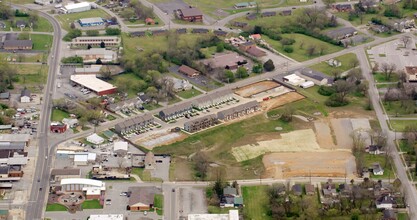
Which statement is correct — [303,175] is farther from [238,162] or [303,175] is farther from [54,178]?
[54,178]

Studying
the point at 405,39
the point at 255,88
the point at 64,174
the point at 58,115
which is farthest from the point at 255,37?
the point at 64,174

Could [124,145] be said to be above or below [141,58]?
below

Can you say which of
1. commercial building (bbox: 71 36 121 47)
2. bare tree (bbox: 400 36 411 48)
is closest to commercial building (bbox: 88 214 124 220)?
commercial building (bbox: 71 36 121 47)

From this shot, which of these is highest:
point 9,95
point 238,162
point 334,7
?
point 334,7

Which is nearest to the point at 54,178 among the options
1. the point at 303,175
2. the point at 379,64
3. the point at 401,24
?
the point at 303,175

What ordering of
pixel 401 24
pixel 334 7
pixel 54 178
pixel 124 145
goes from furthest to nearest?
pixel 334 7 < pixel 401 24 < pixel 124 145 < pixel 54 178

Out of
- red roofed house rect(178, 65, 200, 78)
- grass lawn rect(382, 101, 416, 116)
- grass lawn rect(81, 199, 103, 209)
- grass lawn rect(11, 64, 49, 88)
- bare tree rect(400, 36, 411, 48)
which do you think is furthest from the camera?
bare tree rect(400, 36, 411, 48)

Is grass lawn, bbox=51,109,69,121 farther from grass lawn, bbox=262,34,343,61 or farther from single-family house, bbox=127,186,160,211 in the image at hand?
grass lawn, bbox=262,34,343,61
